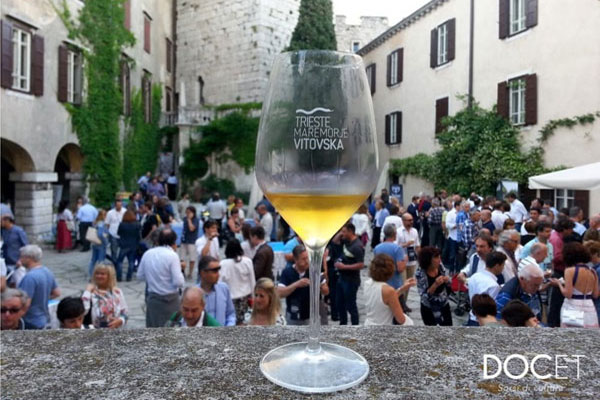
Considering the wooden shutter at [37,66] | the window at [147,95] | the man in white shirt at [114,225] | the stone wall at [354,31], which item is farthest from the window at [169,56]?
the man in white shirt at [114,225]

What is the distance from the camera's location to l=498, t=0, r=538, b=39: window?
13.1 meters

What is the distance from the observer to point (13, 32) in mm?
12117

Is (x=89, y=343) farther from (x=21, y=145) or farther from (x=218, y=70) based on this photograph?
(x=218, y=70)

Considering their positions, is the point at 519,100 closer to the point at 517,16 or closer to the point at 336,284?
the point at 517,16

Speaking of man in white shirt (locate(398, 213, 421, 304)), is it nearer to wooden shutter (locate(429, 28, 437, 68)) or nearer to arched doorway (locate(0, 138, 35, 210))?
arched doorway (locate(0, 138, 35, 210))

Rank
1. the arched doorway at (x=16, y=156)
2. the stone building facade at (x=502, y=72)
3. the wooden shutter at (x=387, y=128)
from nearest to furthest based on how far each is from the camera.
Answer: the stone building facade at (x=502, y=72)
the arched doorway at (x=16, y=156)
the wooden shutter at (x=387, y=128)

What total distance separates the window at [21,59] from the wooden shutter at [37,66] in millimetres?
97

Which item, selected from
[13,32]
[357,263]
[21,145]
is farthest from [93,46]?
[357,263]

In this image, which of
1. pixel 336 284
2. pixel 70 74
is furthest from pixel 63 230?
pixel 336 284

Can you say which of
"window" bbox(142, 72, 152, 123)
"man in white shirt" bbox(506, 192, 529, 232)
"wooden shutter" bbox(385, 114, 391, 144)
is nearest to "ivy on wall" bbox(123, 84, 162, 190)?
"window" bbox(142, 72, 152, 123)

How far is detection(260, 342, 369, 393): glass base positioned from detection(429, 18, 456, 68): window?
1672cm

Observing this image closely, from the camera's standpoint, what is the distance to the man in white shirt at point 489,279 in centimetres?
432

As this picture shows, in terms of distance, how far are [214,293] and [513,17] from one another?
12959 mm

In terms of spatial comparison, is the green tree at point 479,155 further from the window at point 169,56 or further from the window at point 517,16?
the window at point 169,56
